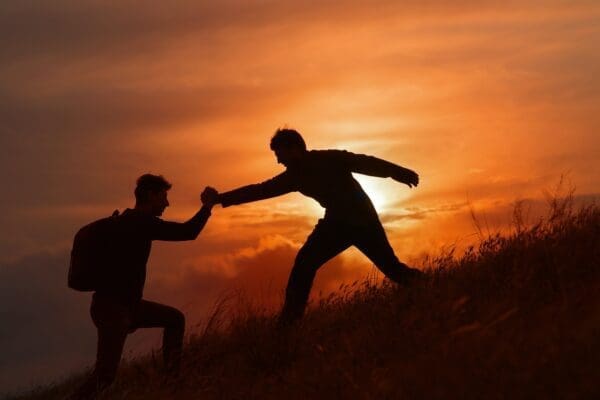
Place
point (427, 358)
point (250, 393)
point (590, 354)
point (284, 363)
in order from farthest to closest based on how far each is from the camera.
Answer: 1. point (284, 363)
2. point (250, 393)
3. point (427, 358)
4. point (590, 354)

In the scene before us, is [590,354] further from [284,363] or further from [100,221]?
[100,221]

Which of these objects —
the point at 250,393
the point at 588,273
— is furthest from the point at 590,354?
the point at 250,393

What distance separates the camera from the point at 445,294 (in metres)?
8.08

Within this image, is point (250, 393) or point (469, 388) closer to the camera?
point (469, 388)

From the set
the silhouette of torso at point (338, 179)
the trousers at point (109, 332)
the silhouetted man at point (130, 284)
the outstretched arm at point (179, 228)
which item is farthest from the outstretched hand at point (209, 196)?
the trousers at point (109, 332)

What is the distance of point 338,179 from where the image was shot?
356 inches

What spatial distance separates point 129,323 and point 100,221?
95 centimetres

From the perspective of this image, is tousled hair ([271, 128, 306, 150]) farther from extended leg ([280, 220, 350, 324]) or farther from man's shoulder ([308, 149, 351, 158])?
extended leg ([280, 220, 350, 324])

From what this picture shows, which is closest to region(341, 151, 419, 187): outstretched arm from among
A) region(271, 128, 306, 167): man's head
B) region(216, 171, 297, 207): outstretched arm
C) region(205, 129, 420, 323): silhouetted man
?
region(205, 129, 420, 323): silhouetted man

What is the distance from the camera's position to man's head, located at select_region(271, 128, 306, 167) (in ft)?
29.7

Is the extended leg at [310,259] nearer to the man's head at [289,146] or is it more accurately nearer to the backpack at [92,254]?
the man's head at [289,146]

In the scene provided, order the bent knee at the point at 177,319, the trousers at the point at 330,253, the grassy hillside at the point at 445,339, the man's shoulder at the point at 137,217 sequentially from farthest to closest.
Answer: the trousers at the point at 330,253
the bent knee at the point at 177,319
the man's shoulder at the point at 137,217
the grassy hillside at the point at 445,339

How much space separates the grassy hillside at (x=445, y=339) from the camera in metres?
5.88

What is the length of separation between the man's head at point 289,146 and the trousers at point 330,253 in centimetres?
70
